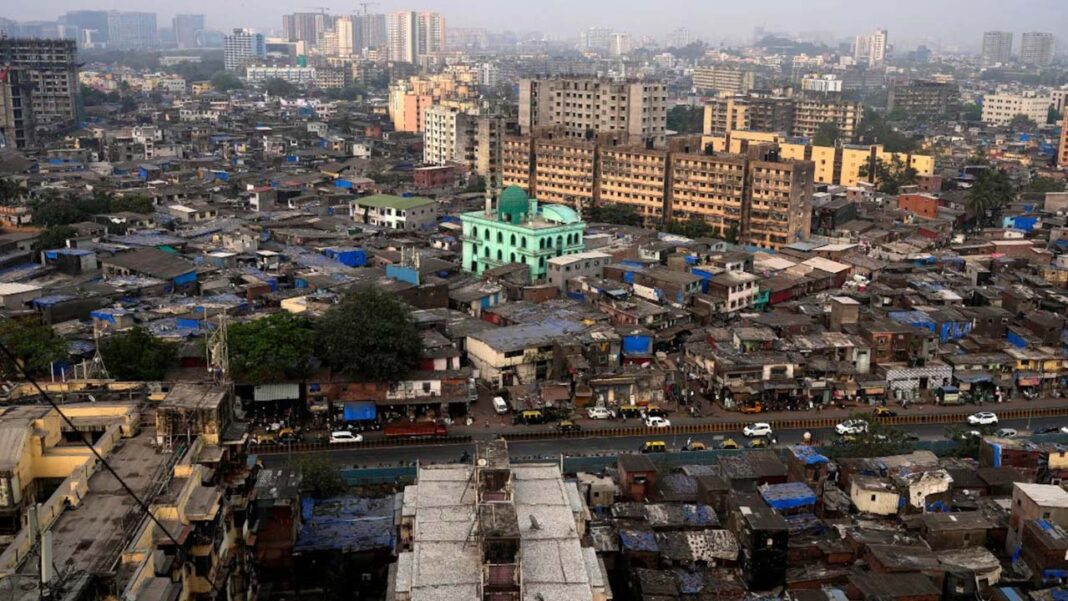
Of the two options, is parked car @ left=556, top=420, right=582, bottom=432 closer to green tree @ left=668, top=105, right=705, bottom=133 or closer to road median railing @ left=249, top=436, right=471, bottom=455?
road median railing @ left=249, top=436, right=471, bottom=455

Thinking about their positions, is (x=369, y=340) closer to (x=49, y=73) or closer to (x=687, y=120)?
(x=49, y=73)

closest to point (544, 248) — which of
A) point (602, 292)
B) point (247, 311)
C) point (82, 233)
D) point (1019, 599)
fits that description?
point (602, 292)

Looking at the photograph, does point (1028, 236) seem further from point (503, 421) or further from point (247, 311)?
point (247, 311)

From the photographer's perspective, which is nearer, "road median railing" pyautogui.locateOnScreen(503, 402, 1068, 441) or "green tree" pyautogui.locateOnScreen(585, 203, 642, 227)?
"road median railing" pyautogui.locateOnScreen(503, 402, 1068, 441)

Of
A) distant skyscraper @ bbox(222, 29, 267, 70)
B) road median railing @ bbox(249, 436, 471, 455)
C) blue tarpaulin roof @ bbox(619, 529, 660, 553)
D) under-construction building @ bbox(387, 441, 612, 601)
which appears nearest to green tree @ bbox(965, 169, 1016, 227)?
road median railing @ bbox(249, 436, 471, 455)

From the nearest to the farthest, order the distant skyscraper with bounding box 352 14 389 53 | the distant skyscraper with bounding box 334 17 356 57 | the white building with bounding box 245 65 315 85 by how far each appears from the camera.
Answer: the white building with bounding box 245 65 315 85
the distant skyscraper with bounding box 334 17 356 57
the distant skyscraper with bounding box 352 14 389 53

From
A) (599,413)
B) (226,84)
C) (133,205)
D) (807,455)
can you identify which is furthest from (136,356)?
(226,84)

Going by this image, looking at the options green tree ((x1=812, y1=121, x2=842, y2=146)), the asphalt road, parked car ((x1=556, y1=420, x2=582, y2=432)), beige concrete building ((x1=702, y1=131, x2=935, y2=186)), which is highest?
green tree ((x1=812, y1=121, x2=842, y2=146))
